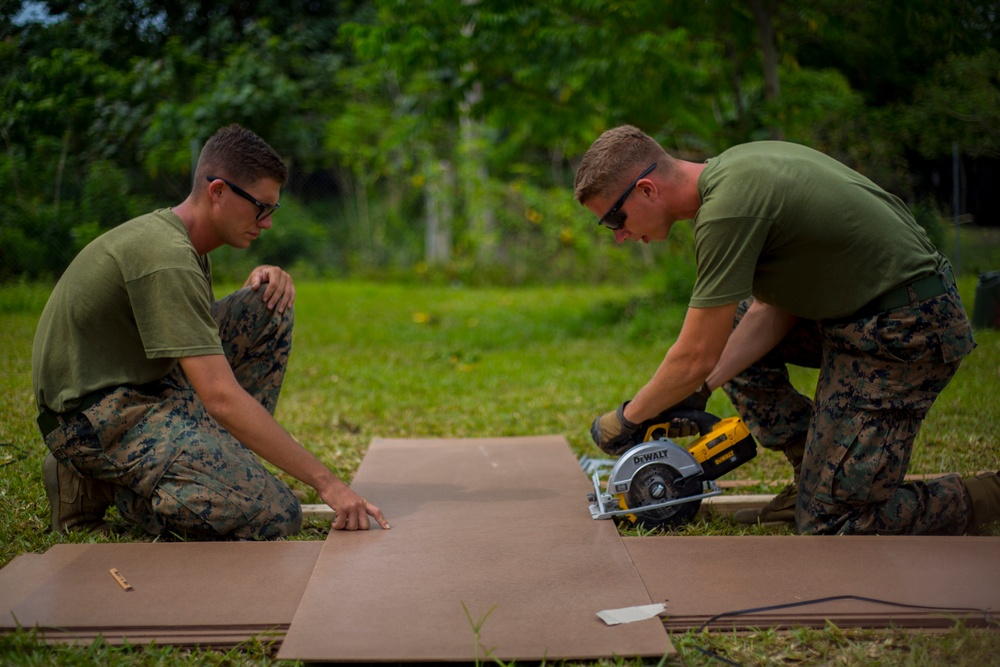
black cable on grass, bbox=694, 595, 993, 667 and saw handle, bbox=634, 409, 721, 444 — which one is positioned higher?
saw handle, bbox=634, 409, 721, 444

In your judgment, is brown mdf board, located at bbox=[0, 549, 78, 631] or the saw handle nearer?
brown mdf board, located at bbox=[0, 549, 78, 631]

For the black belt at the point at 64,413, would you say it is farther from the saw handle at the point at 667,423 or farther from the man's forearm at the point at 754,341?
the man's forearm at the point at 754,341

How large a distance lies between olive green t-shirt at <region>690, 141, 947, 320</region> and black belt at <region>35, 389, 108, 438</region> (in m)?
2.06

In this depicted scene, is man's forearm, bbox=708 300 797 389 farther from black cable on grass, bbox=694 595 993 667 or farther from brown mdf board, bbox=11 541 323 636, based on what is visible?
brown mdf board, bbox=11 541 323 636

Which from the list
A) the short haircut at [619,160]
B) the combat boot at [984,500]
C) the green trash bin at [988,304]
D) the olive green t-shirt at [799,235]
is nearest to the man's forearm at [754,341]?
the olive green t-shirt at [799,235]

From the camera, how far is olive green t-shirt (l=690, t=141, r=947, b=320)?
109 inches

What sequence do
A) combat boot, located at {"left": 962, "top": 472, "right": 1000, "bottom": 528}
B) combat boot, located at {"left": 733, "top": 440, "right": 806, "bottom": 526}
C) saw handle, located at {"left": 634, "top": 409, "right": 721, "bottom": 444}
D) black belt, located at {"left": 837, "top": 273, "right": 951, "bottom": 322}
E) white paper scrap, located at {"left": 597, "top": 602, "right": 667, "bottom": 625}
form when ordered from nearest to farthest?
white paper scrap, located at {"left": 597, "top": 602, "right": 667, "bottom": 625} < black belt, located at {"left": 837, "top": 273, "right": 951, "bottom": 322} < combat boot, located at {"left": 962, "top": 472, "right": 1000, "bottom": 528} < saw handle, located at {"left": 634, "top": 409, "right": 721, "bottom": 444} < combat boot, located at {"left": 733, "top": 440, "right": 806, "bottom": 526}

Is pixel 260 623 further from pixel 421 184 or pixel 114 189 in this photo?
pixel 421 184

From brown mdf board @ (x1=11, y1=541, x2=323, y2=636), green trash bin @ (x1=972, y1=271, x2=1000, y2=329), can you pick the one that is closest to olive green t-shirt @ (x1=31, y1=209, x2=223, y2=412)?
brown mdf board @ (x1=11, y1=541, x2=323, y2=636)

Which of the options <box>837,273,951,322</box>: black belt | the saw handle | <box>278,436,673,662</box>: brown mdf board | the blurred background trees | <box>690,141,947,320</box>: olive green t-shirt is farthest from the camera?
the blurred background trees

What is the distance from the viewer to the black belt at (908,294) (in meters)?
2.90

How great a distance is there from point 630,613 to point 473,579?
20.6 inches

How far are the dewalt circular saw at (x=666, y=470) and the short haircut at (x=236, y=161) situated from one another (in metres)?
1.69

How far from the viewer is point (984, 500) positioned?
3.09 meters
